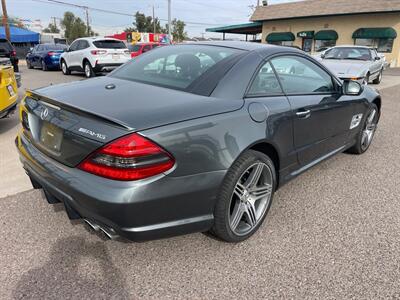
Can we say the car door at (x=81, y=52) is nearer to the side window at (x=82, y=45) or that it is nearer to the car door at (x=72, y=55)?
the side window at (x=82, y=45)

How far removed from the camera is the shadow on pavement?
2.08m

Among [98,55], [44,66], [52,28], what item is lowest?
[44,66]

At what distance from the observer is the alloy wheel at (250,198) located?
8.43ft

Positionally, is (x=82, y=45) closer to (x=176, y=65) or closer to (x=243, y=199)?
(x=176, y=65)

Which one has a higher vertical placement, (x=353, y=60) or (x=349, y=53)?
(x=349, y=53)

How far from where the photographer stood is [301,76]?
3.39 meters

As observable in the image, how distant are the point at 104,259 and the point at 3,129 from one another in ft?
14.7

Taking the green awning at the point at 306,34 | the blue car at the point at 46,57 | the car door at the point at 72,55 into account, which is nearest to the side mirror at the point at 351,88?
the car door at the point at 72,55

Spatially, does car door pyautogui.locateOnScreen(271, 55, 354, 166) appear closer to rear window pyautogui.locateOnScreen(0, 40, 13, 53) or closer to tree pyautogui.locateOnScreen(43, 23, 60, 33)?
rear window pyautogui.locateOnScreen(0, 40, 13, 53)

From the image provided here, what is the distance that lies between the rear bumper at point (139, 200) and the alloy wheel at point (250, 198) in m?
0.33

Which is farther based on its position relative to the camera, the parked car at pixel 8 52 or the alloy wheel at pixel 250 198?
the parked car at pixel 8 52

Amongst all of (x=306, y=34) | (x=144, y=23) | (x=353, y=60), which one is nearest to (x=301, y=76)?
(x=353, y=60)

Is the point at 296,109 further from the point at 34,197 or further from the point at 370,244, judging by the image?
the point at 34,197

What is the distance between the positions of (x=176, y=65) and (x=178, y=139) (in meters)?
1.13
